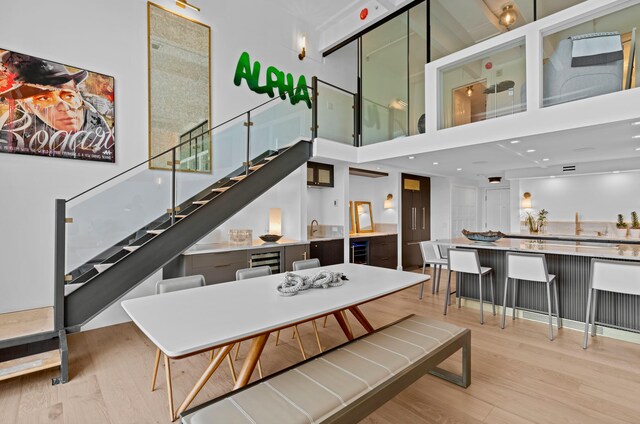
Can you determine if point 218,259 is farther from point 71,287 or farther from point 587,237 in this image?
point 587,237

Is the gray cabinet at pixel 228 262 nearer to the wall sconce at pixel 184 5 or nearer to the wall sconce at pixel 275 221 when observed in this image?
the wall sconce at pixel 275 221

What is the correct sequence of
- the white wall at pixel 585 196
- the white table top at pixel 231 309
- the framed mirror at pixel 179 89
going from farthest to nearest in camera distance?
the white wall at pixel 585 196
the framed mirror at pixel 179 89
the white table top at pixel 231 309

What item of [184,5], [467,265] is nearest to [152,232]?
[184,5]

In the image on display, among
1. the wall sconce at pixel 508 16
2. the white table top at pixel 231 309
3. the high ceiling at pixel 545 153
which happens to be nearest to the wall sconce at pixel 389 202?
the high ceiling at pixel 545 153

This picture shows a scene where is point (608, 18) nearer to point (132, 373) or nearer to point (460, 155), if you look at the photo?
point (460, 155)

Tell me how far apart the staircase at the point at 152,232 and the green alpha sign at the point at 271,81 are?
26cm

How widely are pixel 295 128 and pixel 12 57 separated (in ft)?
12.1

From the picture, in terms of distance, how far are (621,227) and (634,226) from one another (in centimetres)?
18

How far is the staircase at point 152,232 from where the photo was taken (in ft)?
9.13

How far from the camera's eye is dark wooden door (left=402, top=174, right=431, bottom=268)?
751cm

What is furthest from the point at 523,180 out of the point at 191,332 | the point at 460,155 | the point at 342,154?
the point at 191,332

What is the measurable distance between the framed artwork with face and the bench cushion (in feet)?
12.8

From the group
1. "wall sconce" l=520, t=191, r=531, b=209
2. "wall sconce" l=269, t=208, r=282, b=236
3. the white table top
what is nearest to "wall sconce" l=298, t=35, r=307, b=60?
"wall sconce" l=269, t=208, r=282, b=236

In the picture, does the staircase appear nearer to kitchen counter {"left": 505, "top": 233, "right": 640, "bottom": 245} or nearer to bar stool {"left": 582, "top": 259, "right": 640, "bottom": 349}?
bar stool {"left": 582, "top": 259, "right": 640, "bottom": 349}
